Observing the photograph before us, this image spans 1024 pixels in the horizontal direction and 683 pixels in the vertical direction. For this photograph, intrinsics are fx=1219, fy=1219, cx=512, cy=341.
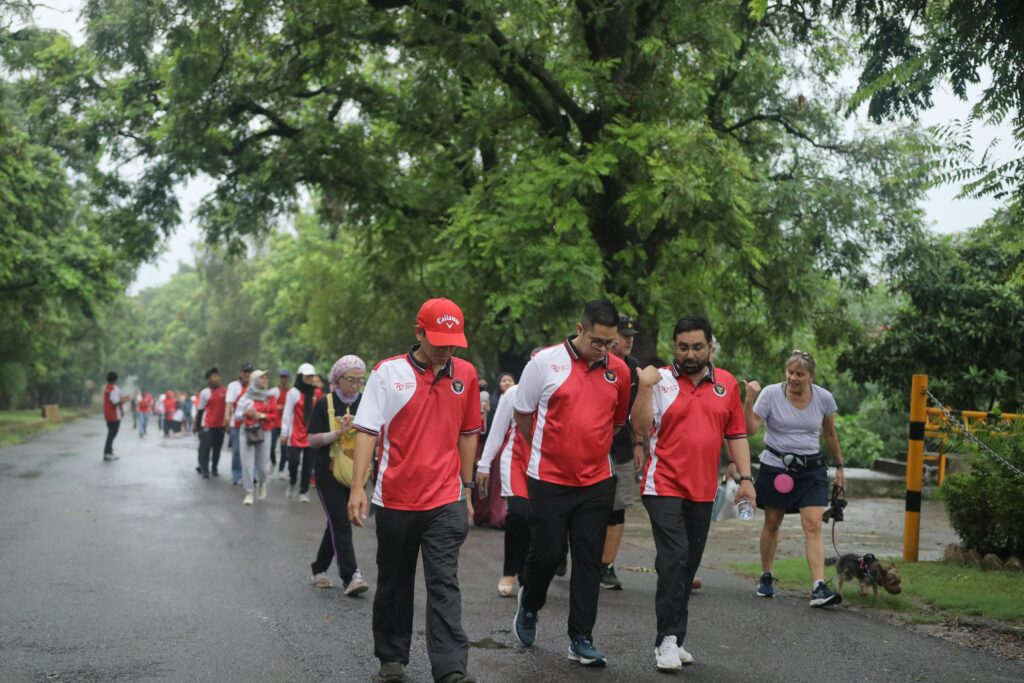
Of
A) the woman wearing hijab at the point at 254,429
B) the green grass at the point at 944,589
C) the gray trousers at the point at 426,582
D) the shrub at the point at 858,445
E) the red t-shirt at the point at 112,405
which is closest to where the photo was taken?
the gray trousers at the point at 426,582

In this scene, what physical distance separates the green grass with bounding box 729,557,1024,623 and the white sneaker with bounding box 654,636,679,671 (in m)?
2.58

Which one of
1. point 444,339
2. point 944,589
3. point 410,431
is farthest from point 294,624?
point 944,589

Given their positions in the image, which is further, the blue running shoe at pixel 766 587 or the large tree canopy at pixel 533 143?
the large tree canopy at pixel 533 143

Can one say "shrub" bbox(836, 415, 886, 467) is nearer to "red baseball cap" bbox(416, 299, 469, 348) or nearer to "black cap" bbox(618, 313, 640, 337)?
"black cap" bbox(618, 313, 640, 337)

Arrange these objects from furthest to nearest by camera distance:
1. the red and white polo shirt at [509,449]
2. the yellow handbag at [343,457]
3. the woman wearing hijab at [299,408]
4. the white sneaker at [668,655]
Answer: the woman wearing hijab at [299,408] < the yellow handbag at [343,457] < the red and white polo shirt at [509,449] < the white sneaker at [668,655]

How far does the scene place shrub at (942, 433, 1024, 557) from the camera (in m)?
9.86

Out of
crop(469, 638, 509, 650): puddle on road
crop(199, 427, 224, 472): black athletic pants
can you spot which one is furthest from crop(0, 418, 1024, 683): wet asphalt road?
crop(199, 427, 224, 472): black athletic pants

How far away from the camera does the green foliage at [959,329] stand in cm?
1942

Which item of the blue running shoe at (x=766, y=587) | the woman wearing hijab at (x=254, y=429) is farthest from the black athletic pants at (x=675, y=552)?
the woman wearing hijab at (x=254, y=429)

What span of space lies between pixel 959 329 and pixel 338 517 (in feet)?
44.8

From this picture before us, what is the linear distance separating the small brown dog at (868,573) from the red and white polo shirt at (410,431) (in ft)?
12.9

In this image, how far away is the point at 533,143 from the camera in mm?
19797

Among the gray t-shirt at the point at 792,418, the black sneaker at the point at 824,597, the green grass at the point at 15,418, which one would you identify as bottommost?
the green grass at the point at 15,418

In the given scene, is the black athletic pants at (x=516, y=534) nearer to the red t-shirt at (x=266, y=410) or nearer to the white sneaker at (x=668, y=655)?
the white sneaker at (x=668, y=655)
